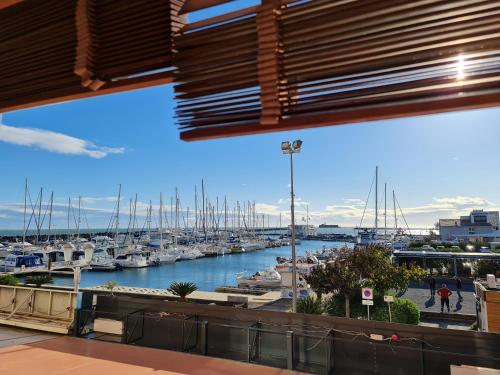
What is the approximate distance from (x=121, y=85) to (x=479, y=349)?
4380mm

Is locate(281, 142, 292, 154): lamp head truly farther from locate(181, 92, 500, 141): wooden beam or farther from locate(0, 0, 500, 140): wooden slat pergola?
locate(181, 92, 500, 141): wooden beam

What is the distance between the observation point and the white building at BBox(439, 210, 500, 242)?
56.8 m

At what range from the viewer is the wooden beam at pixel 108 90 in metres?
1.43

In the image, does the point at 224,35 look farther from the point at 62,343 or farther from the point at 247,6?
the point at 62,343

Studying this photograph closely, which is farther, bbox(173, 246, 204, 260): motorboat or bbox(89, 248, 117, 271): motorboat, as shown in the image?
bbox(173, 246, 204, 260): motorboat

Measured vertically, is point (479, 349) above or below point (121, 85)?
below

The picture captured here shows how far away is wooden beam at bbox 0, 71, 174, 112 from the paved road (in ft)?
54.9

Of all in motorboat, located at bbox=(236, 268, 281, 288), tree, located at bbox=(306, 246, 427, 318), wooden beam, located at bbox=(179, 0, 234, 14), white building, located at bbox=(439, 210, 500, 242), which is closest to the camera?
wooden beam, located at bbox=(179, 0, 234, 14)

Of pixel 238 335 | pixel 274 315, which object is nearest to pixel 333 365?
pixel 274 315

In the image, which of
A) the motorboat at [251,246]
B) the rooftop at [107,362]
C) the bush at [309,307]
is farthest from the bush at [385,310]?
the motorboat at [251,246]

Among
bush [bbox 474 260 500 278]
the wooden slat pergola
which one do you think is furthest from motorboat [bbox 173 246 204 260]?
the wooden slat pergola

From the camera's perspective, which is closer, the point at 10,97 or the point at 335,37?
the point at 335,37

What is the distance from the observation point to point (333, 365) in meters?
4.43

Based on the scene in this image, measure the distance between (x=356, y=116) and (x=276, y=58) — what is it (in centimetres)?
32
